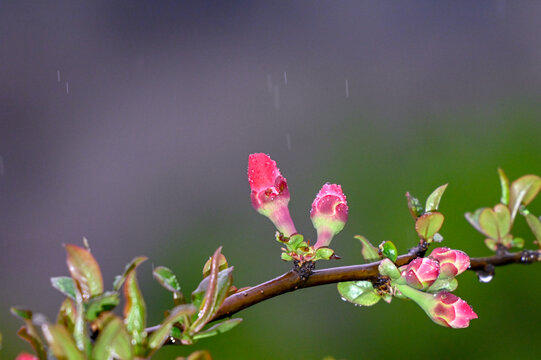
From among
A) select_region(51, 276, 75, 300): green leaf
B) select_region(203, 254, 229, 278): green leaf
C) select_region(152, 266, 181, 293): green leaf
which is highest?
select_region(51, 276, 75, 300): green leaf

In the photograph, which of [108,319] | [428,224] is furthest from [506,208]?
[108,319]

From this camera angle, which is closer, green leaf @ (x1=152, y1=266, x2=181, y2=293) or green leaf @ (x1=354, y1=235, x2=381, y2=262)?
green leaf @ (x1=152, y1=266, x2=181, y2=293)

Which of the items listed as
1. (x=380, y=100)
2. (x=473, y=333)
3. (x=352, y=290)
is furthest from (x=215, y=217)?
(x=352, y=290)

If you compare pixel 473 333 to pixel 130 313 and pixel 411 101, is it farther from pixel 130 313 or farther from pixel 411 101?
pixel 411 101

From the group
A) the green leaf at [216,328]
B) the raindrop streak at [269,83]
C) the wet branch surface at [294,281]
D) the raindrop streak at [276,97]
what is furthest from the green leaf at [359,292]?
the raindrop streak at [269,83]

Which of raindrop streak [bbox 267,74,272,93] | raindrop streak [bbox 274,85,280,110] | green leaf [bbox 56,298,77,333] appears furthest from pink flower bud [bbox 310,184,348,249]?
raindrop streak [bbox 267,74,272,93]

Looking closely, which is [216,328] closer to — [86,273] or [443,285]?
[86,273]

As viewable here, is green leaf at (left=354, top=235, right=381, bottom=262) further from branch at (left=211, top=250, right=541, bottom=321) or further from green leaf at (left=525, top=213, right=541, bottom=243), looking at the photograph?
green leaf at (left=525, top=213, right=541, bottom=243)

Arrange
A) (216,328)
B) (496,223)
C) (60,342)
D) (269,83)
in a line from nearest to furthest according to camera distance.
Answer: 1. (60,342)
2. (216,328)
3. (496,223)
4. (269,83)
